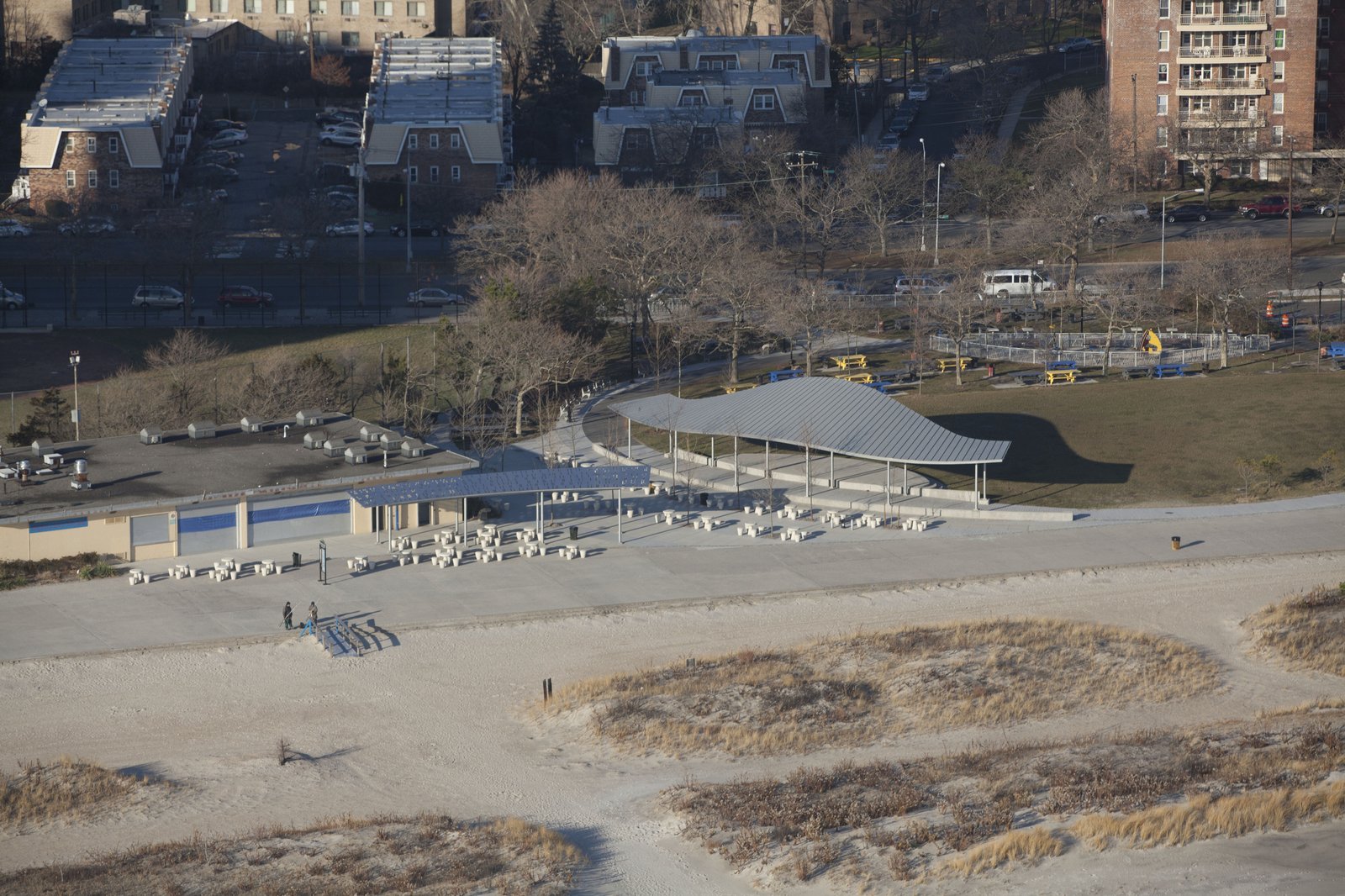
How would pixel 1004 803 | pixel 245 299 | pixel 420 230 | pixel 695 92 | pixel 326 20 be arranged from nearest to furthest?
1. pixel 1004 803
2. pixel 245 299
3. pixel 420 230
4. pixel 695 92
5. pixel 326 20

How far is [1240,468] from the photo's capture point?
6134 centimetres

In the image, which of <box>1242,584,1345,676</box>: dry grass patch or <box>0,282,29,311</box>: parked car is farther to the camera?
<box>0,282,29,311</box>: parked car

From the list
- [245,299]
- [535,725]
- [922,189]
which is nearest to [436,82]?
[245,299]

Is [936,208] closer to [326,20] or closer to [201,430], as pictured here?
[201,430]

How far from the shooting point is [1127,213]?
95438mm

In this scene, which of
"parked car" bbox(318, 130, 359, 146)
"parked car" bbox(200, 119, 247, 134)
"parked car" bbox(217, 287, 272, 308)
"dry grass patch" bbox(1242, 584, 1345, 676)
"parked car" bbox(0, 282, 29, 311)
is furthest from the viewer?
"parked car" bbox(200, 119, 247, 134)

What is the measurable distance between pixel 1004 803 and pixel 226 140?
281 feet

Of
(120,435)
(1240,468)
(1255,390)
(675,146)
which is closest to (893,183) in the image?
(675,146)

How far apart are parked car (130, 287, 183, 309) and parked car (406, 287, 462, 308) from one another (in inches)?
426

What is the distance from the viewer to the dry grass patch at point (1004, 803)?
35.8 metres

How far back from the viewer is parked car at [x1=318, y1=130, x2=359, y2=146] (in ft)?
366

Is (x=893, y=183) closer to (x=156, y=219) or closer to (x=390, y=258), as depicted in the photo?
(x=390, y=258)

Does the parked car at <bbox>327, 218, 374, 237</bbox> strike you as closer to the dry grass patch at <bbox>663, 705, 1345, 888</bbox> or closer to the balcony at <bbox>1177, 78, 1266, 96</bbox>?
the balcony at <bbox>1177, 78, 1266, 96</bbox>

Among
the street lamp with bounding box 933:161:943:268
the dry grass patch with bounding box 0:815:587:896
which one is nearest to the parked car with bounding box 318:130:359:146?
the street lamp with bounding box 933:161:943:268
